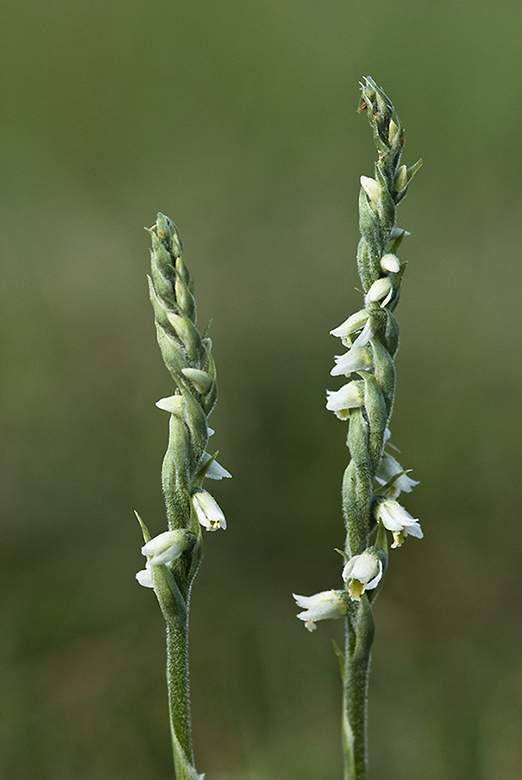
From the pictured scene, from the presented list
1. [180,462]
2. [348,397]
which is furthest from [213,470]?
[348,397]

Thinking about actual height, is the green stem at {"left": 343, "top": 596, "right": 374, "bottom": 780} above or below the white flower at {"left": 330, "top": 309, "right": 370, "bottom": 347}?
below

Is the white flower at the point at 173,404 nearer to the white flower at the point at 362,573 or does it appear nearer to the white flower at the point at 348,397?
the white flower at the point at 348,397

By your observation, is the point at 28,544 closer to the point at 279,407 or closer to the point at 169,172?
the point at 279,407

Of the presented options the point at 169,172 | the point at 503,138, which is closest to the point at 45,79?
the point at 169,172

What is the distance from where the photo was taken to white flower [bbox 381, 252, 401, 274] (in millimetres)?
2008

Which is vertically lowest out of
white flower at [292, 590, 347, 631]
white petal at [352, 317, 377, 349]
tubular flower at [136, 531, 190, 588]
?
white flower at [292, 590, 347, 631]

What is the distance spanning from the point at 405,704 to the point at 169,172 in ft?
19.4

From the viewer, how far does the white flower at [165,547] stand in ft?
6.07

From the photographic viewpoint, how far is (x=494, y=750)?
3.22 meters

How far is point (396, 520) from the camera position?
2.04 meters

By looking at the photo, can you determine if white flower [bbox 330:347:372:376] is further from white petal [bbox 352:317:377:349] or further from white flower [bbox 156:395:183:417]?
white flower [bbox 156:395:183:417]

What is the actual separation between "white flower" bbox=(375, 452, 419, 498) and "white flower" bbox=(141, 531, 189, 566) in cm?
56

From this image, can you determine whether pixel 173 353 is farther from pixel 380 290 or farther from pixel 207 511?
pixel 380 290

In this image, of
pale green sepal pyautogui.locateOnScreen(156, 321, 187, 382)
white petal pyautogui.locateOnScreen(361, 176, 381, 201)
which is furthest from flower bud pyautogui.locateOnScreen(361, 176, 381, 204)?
pale green sepal pyautogui.locateOnScreen(156, 321, 187, 382)
